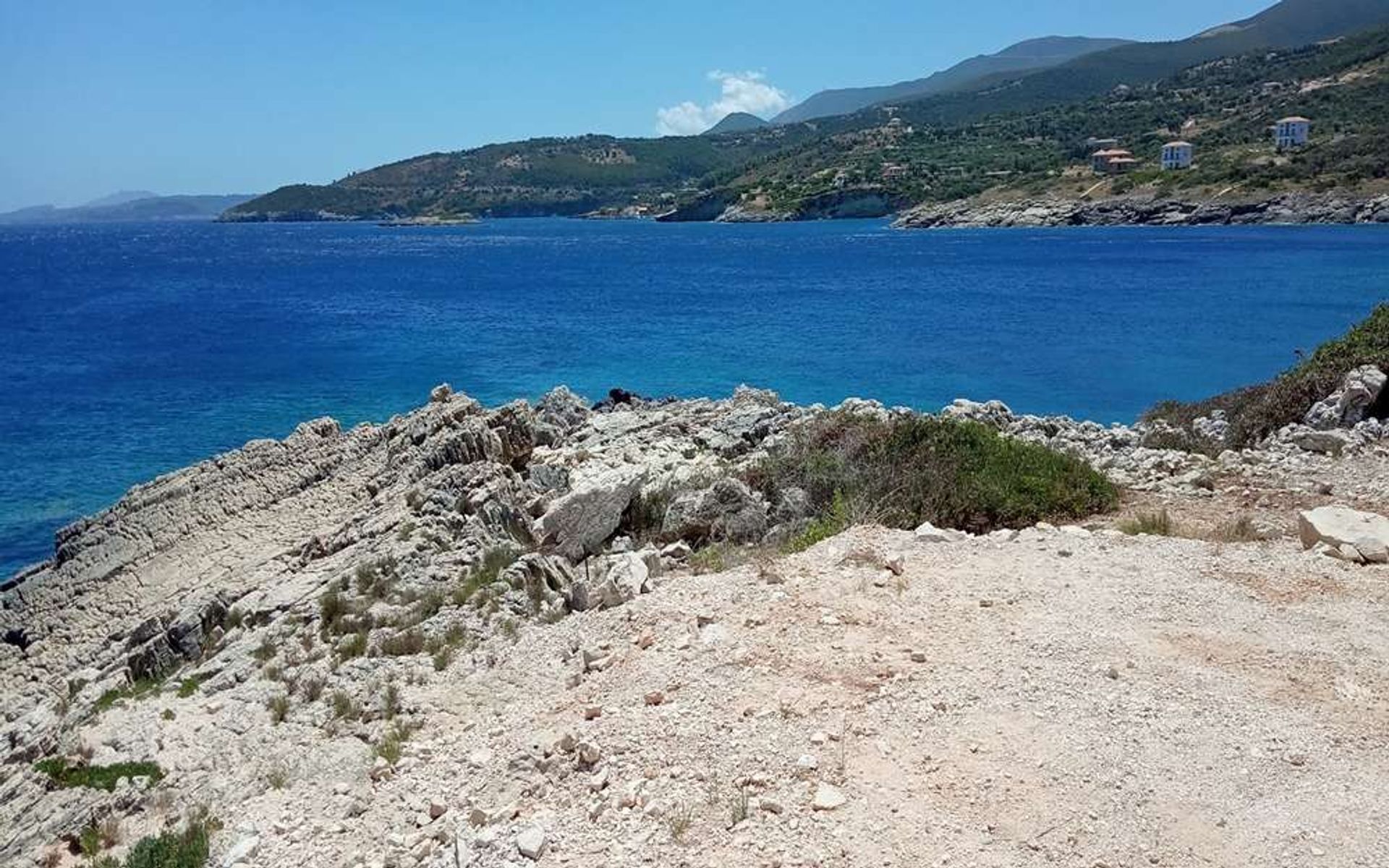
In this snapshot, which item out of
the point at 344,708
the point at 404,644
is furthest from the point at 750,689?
the point at 404,644

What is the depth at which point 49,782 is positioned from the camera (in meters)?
9.36

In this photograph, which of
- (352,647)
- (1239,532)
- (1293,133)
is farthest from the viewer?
(1293,133)

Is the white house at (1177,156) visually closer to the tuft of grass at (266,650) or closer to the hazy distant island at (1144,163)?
the hazy distant island at (1144,163)

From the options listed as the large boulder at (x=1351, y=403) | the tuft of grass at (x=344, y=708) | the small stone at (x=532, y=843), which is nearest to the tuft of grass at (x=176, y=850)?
the tuft of grass at (x=344, y=708)

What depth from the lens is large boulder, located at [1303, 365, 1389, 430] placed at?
15.7m

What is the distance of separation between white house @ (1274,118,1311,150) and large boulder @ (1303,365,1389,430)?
383 ft

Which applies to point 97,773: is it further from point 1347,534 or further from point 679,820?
point 1347,534

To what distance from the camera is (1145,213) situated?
112312 millimetres

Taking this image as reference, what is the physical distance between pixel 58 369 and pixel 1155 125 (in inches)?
5936

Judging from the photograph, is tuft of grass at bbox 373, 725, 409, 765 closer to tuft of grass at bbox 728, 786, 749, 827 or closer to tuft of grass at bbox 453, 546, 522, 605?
tuft of grass at bbox 453, 546, 522, 605

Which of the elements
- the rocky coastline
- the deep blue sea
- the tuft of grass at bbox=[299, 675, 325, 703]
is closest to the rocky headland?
the tuft of grass at bbox=[299, 675, 325, 703]

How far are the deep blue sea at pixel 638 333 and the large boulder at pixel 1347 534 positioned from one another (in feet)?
71.9

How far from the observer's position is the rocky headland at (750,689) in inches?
254

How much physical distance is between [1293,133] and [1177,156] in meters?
12.3
